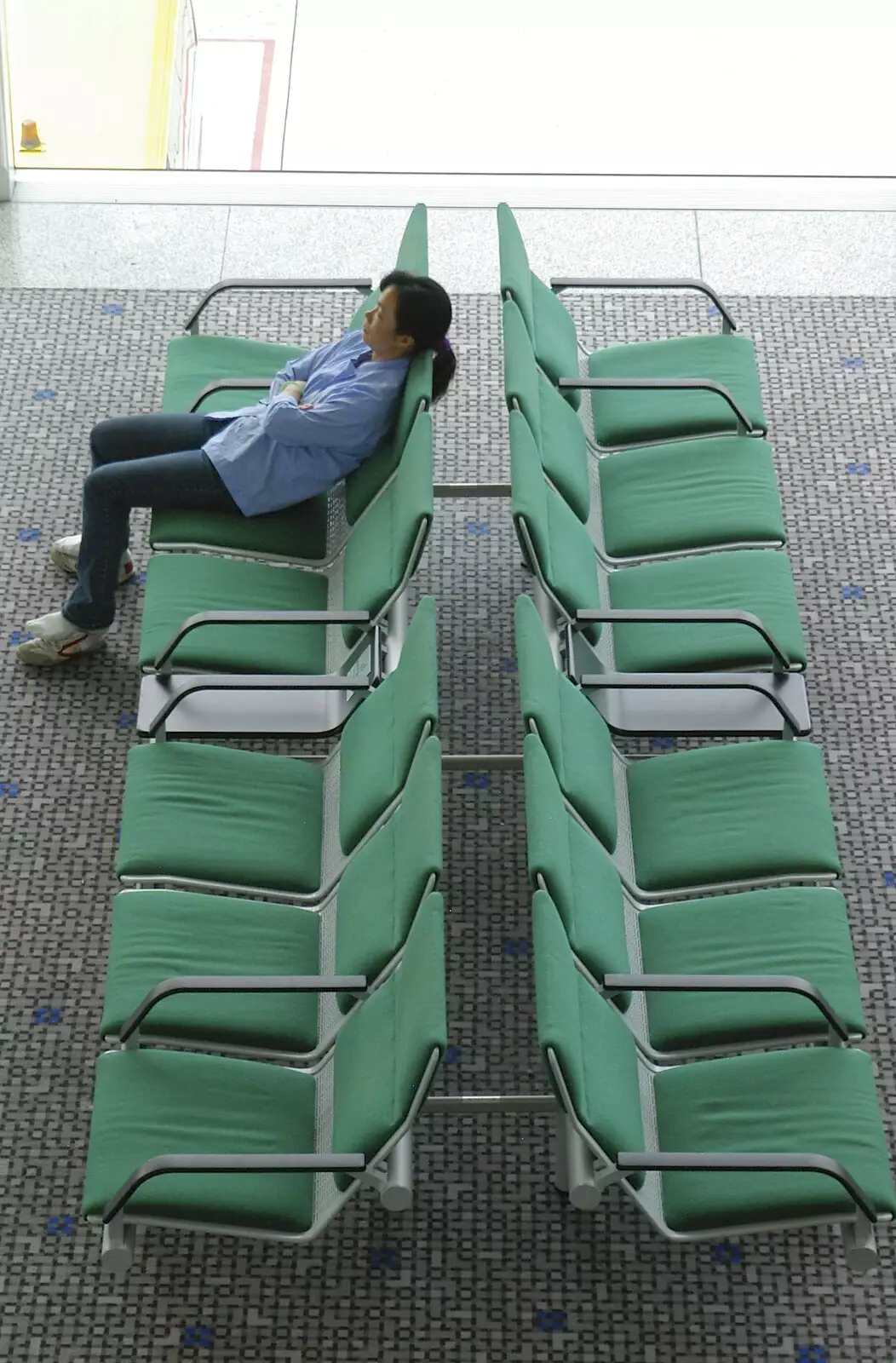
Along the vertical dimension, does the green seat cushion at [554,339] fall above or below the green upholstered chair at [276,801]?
above

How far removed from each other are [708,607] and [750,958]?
3.19ft

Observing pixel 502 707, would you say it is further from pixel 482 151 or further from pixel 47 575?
pixel 482 151

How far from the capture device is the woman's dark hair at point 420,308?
4.05m

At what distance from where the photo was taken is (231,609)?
411 cm

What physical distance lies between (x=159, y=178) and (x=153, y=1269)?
12.7 feet

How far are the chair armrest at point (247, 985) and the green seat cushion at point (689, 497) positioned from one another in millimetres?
1546

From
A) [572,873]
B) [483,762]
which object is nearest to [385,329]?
[483,762]

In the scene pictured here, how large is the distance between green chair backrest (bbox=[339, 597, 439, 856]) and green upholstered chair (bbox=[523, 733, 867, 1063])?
237 mm

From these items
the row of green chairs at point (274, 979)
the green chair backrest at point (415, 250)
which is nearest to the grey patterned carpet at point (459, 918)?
the row of green chairs at point (274, 979)

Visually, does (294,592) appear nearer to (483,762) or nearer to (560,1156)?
(483,762)

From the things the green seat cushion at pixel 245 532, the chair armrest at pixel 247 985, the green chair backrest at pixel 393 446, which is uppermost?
the green chair backrest at pixel 393 446

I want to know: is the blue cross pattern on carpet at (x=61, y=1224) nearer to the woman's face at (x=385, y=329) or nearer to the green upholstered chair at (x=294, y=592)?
the green upholstered chair at (x=294, y=592)

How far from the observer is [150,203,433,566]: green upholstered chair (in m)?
4.21

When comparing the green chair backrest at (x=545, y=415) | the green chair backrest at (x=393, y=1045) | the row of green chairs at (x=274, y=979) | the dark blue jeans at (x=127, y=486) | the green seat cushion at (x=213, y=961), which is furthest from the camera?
the dark blue jeans at (x=127, y=486)
